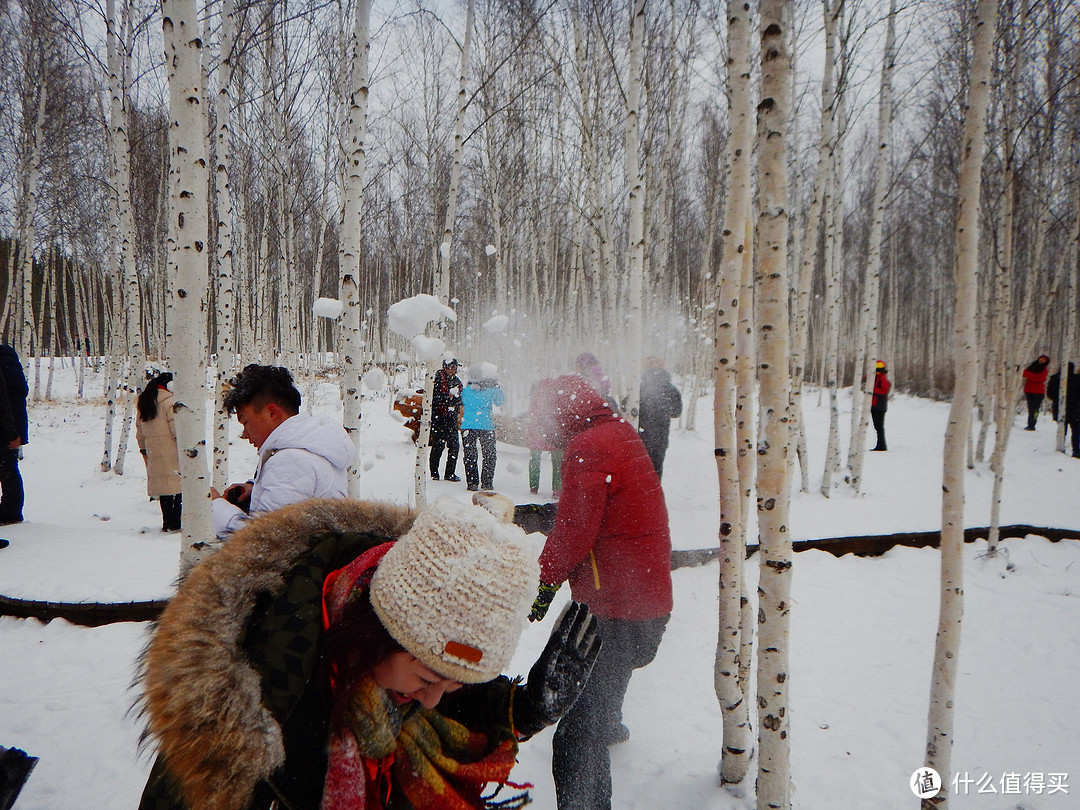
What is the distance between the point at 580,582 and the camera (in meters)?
2.24

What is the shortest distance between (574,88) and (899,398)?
18.5 m

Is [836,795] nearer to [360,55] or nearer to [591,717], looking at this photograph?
[591,717]

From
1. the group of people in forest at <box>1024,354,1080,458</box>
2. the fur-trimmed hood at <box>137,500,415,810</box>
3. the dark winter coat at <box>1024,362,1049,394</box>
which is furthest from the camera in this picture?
the dark winter coat at <box>1024,362,1049,394</box>

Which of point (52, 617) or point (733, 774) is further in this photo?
point (52, 617)

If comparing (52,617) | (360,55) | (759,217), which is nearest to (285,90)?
(360,55)

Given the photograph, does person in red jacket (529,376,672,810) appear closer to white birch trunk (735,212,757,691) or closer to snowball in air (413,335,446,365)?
white birch trunk (735,212,757,691)

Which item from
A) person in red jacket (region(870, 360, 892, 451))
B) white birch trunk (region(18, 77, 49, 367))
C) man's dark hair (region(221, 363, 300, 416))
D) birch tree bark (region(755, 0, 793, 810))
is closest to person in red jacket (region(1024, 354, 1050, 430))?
person in red jacket (region(870, 360, 892, 451))

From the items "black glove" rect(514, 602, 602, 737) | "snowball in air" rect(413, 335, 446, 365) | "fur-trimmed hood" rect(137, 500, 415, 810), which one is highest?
"snowball in air" rect(413, 335, 446, 365)

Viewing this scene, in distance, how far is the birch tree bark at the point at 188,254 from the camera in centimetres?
246

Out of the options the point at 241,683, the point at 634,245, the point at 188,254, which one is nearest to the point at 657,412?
the point at 634,245

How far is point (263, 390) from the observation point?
8.04ft

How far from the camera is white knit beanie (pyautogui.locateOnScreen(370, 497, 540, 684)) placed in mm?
961

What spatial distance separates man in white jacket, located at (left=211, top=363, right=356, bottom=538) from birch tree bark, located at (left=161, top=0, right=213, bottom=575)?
0.21 meters

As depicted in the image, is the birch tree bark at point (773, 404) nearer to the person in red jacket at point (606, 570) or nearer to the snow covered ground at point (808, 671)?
the person in red jacket at point (606, 570)
